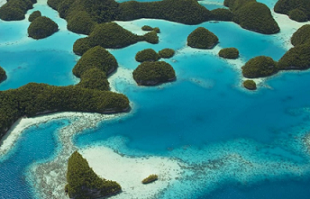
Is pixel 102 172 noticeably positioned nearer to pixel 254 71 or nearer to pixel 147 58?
pixel 147 58

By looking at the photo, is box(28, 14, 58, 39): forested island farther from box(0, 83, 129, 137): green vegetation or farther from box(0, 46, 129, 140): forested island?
box(0, 83, 129, 137): green vegetation

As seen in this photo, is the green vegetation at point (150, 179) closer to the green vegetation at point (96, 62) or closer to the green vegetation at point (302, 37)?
the green vegetation at point (96, 62)

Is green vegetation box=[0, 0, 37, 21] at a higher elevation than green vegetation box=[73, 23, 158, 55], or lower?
lower

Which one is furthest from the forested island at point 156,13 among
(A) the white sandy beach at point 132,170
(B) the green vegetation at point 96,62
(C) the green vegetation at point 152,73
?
(A) the white sandy beach at point 132,170

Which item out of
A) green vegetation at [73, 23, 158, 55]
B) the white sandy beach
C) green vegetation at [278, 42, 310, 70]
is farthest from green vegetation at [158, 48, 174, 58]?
the white sandy beach

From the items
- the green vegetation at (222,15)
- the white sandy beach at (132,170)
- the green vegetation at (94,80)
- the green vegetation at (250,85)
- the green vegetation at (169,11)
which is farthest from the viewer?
the green vegetation at (222,15)

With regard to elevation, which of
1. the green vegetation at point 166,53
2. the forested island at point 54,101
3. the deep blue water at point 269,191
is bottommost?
the deep blue water at point 269,191

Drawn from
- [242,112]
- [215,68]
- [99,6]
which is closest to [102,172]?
[242,112]
